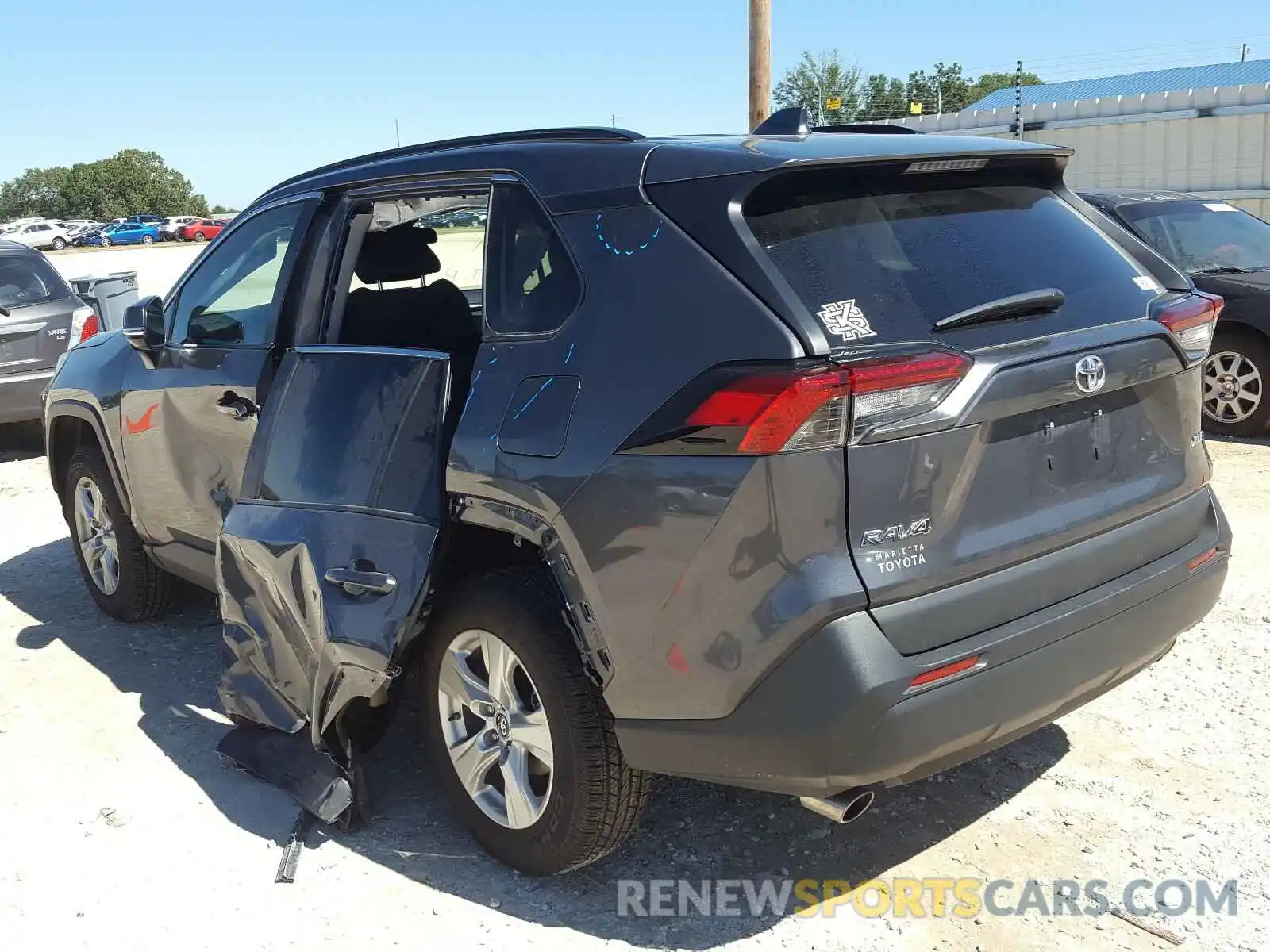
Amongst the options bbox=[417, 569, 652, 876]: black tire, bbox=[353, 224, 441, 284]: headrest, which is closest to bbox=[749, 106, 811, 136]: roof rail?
bbox=[417, 569, 652, 876]: black tire

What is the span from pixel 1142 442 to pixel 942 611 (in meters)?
0.86

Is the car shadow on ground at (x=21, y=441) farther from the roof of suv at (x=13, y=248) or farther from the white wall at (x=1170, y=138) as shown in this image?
the white wall at (x=1170, y=138)

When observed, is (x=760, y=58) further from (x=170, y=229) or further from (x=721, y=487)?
(x=170, y=229)

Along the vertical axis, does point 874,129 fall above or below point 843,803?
above

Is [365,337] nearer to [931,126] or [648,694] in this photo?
[648,694]

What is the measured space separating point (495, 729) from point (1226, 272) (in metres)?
7.04

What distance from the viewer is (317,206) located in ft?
12.8

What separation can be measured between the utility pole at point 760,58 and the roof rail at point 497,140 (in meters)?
9.00

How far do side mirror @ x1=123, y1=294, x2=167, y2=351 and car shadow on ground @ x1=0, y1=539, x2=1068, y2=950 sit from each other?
4.79 ft

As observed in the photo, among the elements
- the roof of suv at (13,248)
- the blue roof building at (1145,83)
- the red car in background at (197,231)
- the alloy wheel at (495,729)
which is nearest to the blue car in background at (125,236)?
the red car in background at (197,231)

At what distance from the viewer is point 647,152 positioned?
288 cm

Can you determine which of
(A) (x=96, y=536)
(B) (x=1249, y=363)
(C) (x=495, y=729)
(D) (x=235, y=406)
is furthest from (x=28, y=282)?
(B) (x=1249, y=363)

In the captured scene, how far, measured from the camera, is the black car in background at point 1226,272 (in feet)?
25.9

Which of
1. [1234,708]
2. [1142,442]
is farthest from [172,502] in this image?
[1234,708]
